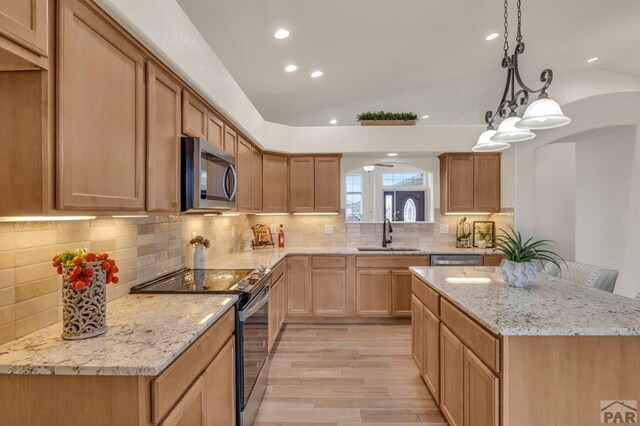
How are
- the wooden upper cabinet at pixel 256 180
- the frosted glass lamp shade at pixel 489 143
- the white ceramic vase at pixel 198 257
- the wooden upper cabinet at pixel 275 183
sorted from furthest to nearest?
1. the wooden upper cabinet at pixel 275 183
2. the wooden upper cabinet at pixel 256 180
3. the white ceramic vase at pixel 198 257
4. the frosted glass lamp shade at pixel 489 143

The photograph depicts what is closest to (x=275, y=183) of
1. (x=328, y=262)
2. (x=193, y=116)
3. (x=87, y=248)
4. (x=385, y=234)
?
(x=328, y=262)

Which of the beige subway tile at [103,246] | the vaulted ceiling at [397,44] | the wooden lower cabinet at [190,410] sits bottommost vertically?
the wooden lower cabinet at [190,410]

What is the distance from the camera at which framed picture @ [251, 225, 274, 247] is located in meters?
4.35

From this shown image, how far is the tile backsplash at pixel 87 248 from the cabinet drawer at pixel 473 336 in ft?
6.38

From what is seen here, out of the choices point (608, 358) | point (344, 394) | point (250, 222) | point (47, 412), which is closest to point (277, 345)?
point (344, 394)

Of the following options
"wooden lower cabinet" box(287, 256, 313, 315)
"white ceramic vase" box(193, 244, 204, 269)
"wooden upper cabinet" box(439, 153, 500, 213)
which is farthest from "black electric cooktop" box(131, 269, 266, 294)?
"wooden upper cabinet" box(439, 153, 500, 213)

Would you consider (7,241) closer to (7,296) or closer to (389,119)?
(7,296)

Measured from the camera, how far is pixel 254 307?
2117 millimetres

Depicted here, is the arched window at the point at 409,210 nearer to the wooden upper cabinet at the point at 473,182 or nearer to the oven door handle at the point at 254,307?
the wooden upper cabinet at the point at 473,182

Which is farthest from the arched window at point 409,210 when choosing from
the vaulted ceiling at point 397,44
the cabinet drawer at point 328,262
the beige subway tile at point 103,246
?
the beige subway tile at point 103,246

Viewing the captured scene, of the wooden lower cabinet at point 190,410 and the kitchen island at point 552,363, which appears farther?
the kitchen island at point 552,363

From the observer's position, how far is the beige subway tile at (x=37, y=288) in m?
1.25

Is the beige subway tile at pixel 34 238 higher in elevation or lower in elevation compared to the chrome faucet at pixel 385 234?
higher

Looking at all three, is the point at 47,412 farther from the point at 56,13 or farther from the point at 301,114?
the point at 301,114
